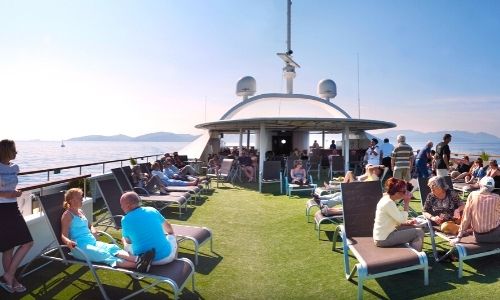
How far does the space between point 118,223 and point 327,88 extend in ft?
64.2

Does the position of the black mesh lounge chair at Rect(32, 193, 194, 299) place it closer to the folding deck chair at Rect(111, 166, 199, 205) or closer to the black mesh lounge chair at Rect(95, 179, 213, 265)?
the black mesh lounge chair at Rect(95, 179, 213, 265)

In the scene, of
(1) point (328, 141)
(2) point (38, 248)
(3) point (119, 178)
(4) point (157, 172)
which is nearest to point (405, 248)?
(2) point (38, 248)

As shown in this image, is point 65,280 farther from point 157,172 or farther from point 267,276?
point 157,172

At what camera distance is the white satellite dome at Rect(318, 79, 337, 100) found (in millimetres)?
23125

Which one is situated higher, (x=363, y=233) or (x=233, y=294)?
(x=363, y=233)

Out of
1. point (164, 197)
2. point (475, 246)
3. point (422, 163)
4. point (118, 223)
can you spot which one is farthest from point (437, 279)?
point (422, 163)

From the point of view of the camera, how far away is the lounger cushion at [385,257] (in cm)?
361

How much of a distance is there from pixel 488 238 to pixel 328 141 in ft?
80.7

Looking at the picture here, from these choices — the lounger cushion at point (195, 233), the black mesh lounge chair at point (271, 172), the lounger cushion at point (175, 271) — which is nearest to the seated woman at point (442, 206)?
the lounger cushion at point (195, 233)

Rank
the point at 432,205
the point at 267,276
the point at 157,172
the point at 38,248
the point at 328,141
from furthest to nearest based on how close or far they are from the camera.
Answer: the point at 328,141 → the point at 157,172 → the point at 432,205 → the point at 38,248 → the point at 267,276

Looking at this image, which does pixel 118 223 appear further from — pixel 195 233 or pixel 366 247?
pixel 366 247

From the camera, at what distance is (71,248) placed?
3.77 meters

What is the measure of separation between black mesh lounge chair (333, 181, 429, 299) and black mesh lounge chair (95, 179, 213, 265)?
1828 mm

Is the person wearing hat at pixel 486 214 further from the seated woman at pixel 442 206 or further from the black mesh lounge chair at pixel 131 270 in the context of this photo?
the black mesh lounge chair at pixel 131 270
